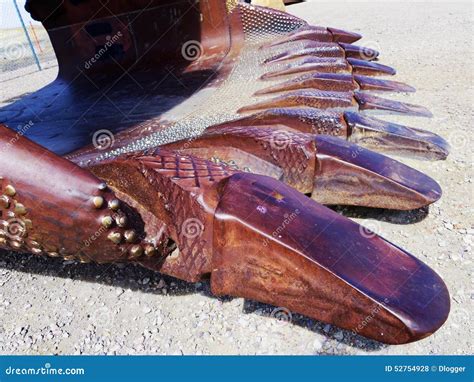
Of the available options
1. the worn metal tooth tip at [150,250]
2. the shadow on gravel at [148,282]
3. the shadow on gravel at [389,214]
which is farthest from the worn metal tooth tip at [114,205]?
the shadow on gravel at [389,214]

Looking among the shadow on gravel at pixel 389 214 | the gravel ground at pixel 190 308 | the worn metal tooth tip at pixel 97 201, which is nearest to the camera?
the worn metal tooth tip at pixel 97 201

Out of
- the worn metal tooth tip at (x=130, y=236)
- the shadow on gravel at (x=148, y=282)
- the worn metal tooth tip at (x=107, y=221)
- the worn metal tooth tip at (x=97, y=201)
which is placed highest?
the worn metal tooth tip at (x=97, y=201)

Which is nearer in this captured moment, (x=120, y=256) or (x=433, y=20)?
(x=120, y=256)

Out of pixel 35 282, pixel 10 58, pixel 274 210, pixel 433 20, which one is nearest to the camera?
pixel 274 210

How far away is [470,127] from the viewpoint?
223 cm

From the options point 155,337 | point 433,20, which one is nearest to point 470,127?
point 155,337

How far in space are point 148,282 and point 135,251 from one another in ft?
1.08

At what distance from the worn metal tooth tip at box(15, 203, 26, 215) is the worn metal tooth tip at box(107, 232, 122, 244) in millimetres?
223

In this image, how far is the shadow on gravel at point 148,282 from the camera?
1.02m

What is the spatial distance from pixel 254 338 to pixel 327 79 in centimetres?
168

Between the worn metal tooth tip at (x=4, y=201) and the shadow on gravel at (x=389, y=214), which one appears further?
the shadow on gravel at (x=389, y=214)

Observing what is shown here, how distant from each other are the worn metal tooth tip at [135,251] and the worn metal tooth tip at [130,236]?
2 cm

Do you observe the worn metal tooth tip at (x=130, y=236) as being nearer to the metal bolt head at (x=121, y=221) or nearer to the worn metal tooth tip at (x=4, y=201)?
the metal bolt head at (x=121, y=221)

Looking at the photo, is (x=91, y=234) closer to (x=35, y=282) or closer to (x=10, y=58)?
(x=35, y=282)
